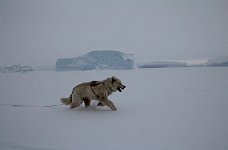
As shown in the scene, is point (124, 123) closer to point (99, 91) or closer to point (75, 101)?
point (99, 91)

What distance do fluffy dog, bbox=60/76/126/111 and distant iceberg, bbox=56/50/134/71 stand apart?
1.63 metres

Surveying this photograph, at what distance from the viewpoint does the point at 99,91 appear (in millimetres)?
1691

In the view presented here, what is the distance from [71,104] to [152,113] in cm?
53

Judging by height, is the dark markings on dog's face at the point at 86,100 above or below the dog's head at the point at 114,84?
below

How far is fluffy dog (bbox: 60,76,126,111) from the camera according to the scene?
1.69 m

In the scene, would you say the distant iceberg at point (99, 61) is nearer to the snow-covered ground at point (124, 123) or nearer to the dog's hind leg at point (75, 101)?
the snow-covered ground at point (124, 123)

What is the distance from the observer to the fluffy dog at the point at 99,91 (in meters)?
1.69

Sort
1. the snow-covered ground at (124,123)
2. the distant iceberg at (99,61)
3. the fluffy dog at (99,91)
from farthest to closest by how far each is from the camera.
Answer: the distant iceberg at (99,61)
the fluffy dog at (99,91)
the snow-covered ground at (124,123)

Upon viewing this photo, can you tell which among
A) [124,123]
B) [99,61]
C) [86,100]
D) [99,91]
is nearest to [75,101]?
[86,100]

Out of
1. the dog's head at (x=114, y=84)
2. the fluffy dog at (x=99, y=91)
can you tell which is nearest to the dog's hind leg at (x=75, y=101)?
the fluffy dog at (x=99, y=91)

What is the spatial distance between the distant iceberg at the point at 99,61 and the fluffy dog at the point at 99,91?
5.35 ft

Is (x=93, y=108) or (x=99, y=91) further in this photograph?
(x=93, y=108)

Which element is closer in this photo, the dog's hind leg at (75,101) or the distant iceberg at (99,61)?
the dog's hind leg at (75,101)

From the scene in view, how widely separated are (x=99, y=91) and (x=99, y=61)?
231 centimetres
